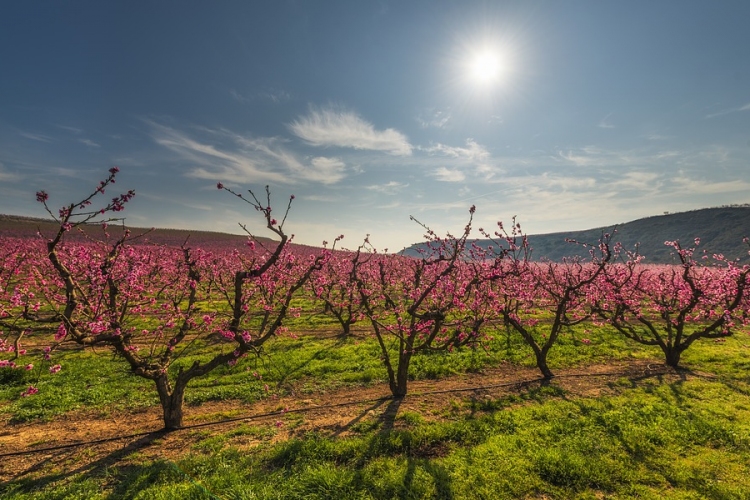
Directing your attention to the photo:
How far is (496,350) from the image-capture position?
1811cm

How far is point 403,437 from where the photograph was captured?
925 cm

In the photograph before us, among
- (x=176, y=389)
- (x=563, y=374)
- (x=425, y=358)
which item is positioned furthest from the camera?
(x=425, y=358)

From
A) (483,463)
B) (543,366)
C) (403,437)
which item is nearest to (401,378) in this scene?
(403,437)

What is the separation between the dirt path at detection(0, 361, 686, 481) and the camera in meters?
8.73

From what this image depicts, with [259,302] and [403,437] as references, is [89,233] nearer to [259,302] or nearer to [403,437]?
[259,302]

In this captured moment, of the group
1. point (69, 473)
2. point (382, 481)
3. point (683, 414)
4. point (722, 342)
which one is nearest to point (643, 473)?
point (683, 414)

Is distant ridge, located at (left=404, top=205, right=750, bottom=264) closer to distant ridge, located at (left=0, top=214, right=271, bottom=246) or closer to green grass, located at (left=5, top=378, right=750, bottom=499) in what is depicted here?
distant ridge, located at (left=0, top=214, right=271, bottom=246)

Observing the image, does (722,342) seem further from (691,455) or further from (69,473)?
(69,473)

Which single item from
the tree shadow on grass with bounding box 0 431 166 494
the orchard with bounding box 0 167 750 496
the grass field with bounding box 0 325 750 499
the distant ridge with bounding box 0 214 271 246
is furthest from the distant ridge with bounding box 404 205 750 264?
the tree shadow on grass with bounding box 0 431 166 494

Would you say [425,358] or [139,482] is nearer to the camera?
[139,482]

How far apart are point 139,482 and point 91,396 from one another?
7.37m

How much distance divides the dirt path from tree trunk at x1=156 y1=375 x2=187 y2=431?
0.34m

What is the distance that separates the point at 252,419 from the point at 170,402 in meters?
2.58

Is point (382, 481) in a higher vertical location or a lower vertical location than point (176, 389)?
lower
